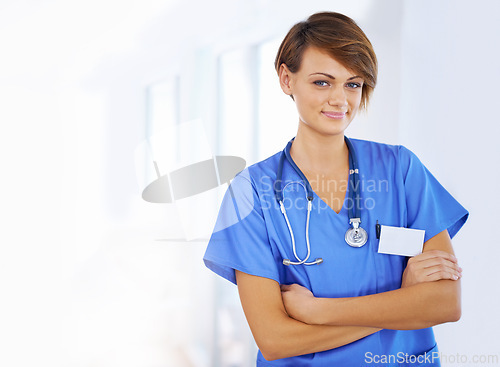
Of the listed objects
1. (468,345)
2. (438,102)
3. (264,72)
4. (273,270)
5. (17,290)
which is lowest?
(468,345)

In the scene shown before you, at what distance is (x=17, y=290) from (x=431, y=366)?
54.4 inches

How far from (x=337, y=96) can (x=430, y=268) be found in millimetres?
422

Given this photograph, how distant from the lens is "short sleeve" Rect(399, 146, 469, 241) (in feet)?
3.53

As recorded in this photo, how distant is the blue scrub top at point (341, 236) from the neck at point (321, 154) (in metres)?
0.05

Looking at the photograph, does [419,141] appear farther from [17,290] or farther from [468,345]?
[17,290]

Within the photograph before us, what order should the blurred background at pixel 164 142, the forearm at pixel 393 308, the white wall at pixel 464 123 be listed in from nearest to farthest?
the forearm at pixel 393 308
the white wall at pixel 464 123
the blurred background at pixel 164 142

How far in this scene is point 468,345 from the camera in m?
1.67

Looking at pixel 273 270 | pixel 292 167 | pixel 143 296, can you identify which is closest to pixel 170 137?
pixel 143 296

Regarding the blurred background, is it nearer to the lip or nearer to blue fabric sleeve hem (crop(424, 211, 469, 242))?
blue fabric sleeve hem (crop(424, 211, 469, 242))

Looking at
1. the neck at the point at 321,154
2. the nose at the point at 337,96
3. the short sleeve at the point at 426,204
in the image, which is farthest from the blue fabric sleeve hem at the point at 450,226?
the nose at the point at 337,96

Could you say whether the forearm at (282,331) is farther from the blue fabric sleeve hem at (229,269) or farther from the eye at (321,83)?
the eye at (321,83)

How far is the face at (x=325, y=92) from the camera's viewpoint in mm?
1041

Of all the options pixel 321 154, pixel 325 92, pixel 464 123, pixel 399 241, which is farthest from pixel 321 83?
pixel 464 123

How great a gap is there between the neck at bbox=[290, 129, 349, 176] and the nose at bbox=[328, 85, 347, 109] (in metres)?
0.11
